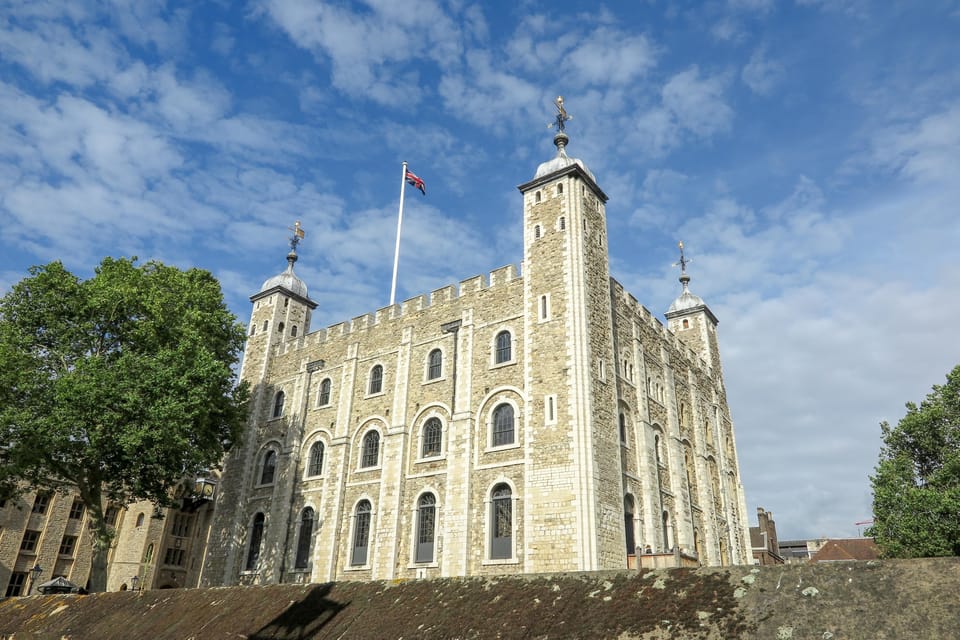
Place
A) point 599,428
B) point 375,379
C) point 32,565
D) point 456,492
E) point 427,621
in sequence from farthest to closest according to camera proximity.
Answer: point 32,565
point 375,379
point 456,492
point 599,428
point 427,621

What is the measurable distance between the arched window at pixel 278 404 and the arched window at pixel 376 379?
6.74 metres

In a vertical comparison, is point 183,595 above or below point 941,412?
below

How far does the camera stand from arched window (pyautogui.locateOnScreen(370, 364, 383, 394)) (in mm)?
32219

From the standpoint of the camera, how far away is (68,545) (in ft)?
141

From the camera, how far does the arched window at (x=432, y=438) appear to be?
Result: 93.5 feet

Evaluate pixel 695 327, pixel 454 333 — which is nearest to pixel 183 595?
pixel 454 333

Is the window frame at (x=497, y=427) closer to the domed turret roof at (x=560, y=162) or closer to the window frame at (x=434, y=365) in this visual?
the window frame at (x=434, y=365)

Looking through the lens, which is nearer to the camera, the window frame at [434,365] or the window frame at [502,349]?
the window frame at [502,349]

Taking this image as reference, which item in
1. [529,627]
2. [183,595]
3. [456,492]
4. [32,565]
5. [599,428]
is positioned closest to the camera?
[529,627]

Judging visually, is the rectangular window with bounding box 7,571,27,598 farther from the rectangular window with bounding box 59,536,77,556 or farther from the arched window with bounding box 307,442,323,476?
the arched window with bounding box 307,442,323,476

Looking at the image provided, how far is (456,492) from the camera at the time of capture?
26406 millimetres

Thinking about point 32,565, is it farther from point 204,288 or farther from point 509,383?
point 509,383

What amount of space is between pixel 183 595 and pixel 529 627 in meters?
14.3

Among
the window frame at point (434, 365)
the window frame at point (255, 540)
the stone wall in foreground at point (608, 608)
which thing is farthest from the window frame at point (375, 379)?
the stone wall in foreground at point (608, 608)
